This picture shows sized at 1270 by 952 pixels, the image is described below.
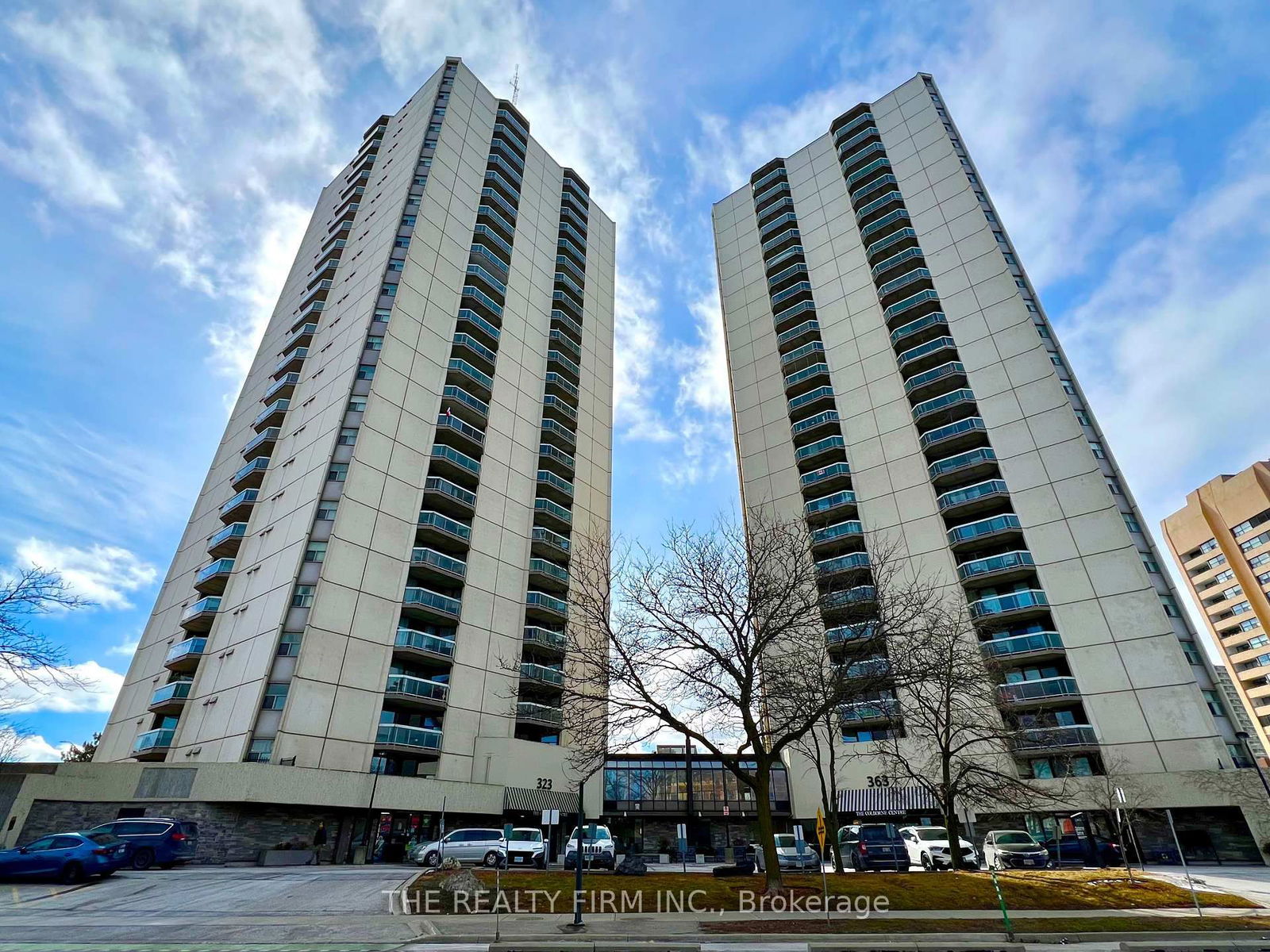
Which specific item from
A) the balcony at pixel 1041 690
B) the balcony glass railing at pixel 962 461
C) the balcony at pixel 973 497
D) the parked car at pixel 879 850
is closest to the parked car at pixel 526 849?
the parked car at pixel 879 850

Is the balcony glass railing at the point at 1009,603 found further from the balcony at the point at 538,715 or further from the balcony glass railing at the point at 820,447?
the balcony at the point at 538,715

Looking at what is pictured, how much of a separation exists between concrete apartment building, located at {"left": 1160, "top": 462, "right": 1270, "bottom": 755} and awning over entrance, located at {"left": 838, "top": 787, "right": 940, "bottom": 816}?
7852 centimetres

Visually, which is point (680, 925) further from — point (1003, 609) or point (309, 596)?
point (1003, 609)

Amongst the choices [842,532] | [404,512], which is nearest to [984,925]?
[404,512]

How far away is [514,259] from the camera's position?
55.4 metres

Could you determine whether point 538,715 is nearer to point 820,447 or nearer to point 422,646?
point 422,646

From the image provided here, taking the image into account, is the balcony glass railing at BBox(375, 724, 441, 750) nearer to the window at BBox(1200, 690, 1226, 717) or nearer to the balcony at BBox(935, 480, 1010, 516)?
the balcony at BBox(935, 480, 1010, 516)

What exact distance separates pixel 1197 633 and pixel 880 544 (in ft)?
56.3

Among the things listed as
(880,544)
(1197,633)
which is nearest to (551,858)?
(880,544)

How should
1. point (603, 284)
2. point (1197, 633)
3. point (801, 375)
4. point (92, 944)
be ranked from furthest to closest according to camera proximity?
point (603, 284) < point (801, 375) < point (1197, 633) < point (92, 944)

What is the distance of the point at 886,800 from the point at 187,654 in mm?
40338

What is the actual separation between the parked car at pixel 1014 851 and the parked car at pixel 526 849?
57.7 feet

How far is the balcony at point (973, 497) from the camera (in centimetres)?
4225

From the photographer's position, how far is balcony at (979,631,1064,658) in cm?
3697
